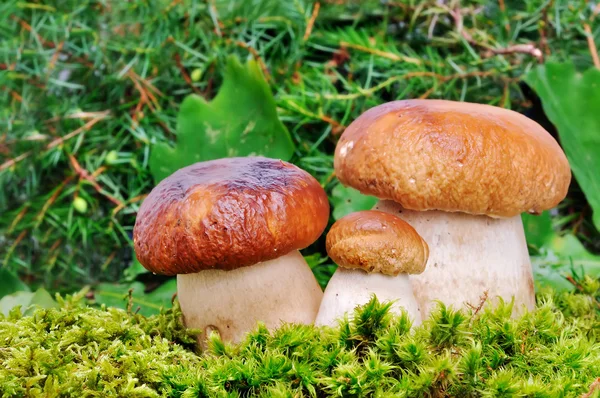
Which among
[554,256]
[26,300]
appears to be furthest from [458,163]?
[26,300]

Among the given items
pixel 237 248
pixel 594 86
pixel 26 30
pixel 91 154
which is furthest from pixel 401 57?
pixel 26 30

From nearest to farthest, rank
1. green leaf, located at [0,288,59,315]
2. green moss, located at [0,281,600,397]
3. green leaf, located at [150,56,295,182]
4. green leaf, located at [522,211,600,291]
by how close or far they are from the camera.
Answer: green moss, located at [0,281,600,397]
green leaf, located at [0,288,59,315]
green leaf, located at [522,211,600,291]
green leaf, located at [150,56,295,182]

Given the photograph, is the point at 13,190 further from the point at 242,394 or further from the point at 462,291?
the point at 462,291

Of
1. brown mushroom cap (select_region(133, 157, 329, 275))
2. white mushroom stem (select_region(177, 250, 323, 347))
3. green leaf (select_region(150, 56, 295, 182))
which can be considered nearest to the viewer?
brown mushroom cap (select_region(133, 157, 329, 275))

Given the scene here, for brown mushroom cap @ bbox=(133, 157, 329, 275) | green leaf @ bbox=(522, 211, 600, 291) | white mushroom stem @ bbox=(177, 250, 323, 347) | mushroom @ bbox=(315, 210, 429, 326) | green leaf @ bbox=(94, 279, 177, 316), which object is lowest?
green leaf @ bbox=(94, 279, 177, 316)

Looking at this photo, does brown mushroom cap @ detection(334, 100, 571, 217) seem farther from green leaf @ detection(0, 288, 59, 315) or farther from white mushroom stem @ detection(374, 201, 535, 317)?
green leaf @ detection(0, 288, 59, 315)

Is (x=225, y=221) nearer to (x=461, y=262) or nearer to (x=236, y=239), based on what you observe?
(x=236, y=239)

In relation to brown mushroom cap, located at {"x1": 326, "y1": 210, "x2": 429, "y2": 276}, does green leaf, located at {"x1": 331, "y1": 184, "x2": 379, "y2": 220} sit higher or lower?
lower

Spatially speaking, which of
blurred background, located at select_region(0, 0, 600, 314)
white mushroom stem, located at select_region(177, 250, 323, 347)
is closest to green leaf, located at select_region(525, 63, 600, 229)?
blurred background, located at select_region(0, 0, 600, 314)
